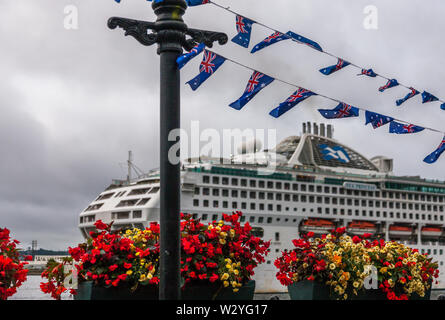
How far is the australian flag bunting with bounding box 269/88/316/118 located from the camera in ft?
31.7

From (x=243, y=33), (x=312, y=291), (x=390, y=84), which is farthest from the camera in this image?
(x=390, y=84)

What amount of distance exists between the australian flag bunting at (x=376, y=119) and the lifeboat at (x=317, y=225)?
144 feet

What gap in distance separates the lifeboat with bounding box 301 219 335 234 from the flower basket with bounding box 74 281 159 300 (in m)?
48.9

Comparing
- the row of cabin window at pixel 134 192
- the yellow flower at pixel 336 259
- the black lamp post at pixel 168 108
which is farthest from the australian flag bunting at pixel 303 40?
the row of cabin window at pixel 134 192

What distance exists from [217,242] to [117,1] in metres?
3.33

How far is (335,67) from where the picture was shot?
12.0 meters

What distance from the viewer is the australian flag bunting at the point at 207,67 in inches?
268

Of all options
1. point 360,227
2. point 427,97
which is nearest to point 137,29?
point 427,97

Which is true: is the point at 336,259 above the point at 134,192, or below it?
below

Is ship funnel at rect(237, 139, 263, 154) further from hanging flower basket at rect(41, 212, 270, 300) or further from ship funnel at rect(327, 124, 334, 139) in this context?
hanging flower basket at rect(41, 212, 270, 300)

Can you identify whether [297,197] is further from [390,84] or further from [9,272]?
[9,272]

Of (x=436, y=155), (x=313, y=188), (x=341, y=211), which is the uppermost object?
(x=313, y=188)

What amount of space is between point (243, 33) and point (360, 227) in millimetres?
54150
